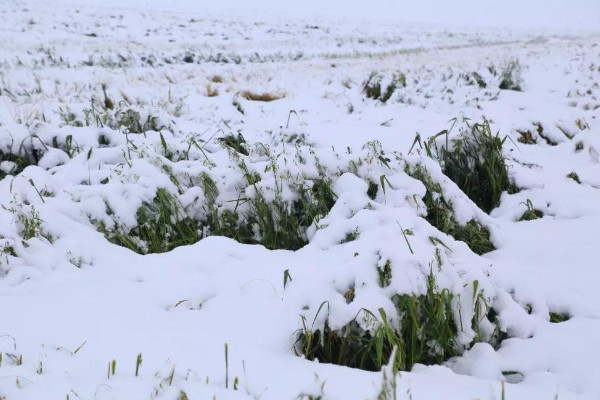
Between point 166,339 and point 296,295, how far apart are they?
1.87 feet

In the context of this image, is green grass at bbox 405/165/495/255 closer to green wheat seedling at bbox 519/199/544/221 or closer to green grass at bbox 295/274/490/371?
green wheat seedling at bbox 519/199/544/221

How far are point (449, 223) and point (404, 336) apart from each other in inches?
41.9

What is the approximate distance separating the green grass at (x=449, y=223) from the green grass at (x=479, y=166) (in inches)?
24.7

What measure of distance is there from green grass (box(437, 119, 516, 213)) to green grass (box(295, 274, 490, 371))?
1.66m

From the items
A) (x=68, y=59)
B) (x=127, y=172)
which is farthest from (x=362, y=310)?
(x=68, y=59)

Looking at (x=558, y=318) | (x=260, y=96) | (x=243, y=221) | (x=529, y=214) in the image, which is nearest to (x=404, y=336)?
(x=558, y=318)

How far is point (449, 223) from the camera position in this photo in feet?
9.20

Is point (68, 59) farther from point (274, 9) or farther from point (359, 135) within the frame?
point (274, 9)

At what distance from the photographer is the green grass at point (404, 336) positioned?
1864 millimetres

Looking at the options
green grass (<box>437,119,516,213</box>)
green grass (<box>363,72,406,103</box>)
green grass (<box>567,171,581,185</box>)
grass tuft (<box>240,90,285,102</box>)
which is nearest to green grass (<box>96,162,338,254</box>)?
green grass (<box>437,119,516,213</box>)

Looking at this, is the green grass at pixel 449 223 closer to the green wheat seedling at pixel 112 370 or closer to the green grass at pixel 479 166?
the green grass at pixel 479 166

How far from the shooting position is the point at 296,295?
6.78 ft

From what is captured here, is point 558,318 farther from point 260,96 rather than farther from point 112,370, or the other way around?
point 260,96

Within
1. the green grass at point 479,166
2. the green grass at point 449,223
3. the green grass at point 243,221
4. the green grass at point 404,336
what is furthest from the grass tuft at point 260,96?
the green grass at point 404,336
